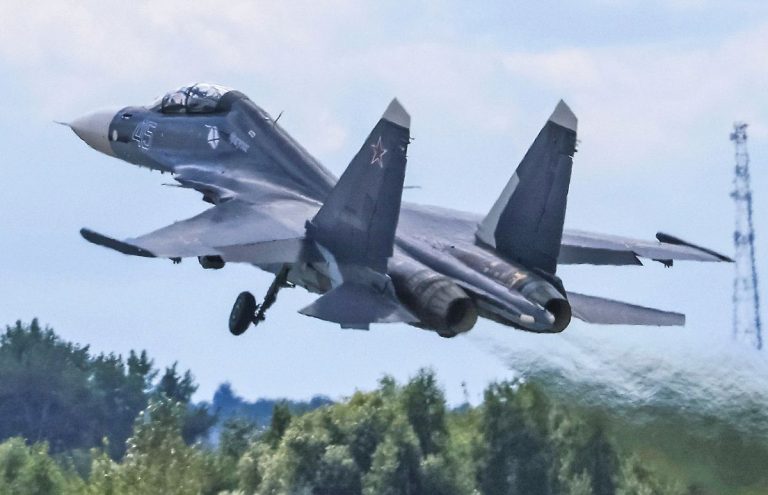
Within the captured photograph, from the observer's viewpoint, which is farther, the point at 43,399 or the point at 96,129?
the point at 43,399

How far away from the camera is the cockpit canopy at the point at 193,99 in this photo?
32.2 meters

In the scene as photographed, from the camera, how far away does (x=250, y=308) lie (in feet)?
96.5

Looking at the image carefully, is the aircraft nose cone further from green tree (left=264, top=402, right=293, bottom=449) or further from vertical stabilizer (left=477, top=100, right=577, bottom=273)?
green tree (left=264, top=402, right=293, bottom=449)

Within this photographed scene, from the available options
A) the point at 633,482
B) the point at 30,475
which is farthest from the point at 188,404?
the point at 633,482

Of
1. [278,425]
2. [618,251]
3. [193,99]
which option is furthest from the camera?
[278,425]

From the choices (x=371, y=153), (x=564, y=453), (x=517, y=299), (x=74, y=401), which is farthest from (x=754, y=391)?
(x=74, y=401)

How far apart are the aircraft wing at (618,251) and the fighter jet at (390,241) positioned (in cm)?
2

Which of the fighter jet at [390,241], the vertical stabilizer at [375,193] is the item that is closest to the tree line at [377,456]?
the fighter jet at [390,241]

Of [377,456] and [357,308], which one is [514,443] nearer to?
[377,456]

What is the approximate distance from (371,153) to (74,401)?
43.9 m

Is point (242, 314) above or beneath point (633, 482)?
above

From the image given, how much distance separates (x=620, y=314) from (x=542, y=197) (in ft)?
5.98

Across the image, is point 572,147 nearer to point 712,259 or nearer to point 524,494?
point 712,259

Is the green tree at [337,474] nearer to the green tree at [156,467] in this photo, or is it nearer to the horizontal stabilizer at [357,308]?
the green tree at [156,467]
